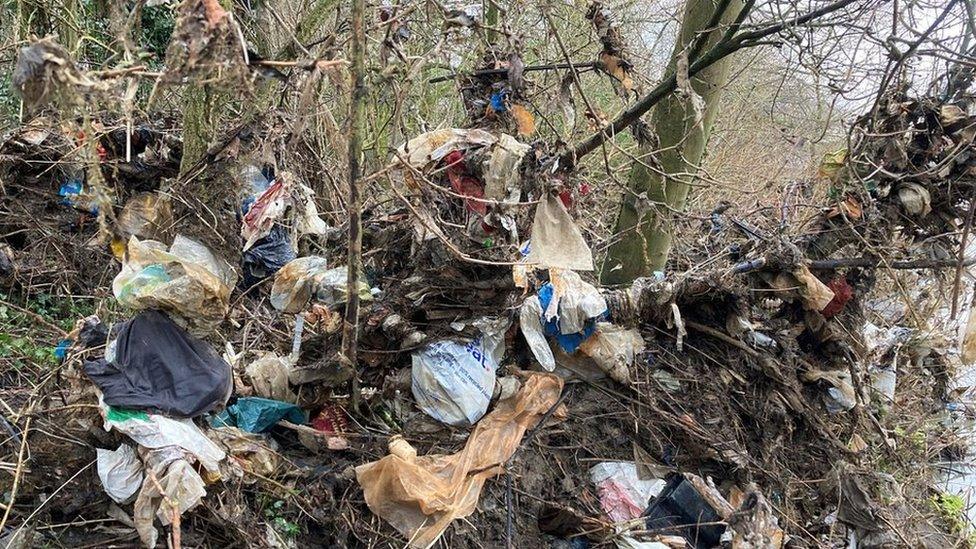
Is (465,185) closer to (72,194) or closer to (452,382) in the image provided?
(452,382)

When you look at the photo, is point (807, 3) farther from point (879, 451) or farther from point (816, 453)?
point (879, 451)

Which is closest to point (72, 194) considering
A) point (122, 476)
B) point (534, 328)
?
point (122, 476)

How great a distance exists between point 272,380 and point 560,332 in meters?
1.47

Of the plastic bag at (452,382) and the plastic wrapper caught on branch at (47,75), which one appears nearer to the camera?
the plastic wrapper caught on branch at (47,75)

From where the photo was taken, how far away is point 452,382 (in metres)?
3.00

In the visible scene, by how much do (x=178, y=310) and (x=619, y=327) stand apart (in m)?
2.19

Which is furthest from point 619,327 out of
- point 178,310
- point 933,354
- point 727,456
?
point 933,354

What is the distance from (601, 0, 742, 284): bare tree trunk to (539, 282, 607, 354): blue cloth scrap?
888 millimetres

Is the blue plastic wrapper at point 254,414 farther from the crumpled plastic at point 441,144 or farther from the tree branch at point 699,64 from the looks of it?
the tree branch at point 699,64

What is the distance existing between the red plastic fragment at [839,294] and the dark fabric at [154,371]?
3.08 metres

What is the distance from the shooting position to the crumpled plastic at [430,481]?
2.68 meters

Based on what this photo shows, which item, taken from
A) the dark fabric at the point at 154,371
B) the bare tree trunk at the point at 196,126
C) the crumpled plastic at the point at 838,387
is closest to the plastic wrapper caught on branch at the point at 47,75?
the dark fabric at the point at 154,371

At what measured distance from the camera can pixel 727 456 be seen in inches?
130

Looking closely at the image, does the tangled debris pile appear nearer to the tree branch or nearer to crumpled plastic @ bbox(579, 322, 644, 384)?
crumpled plastic @ bbox(579, 322, 644, 384)
